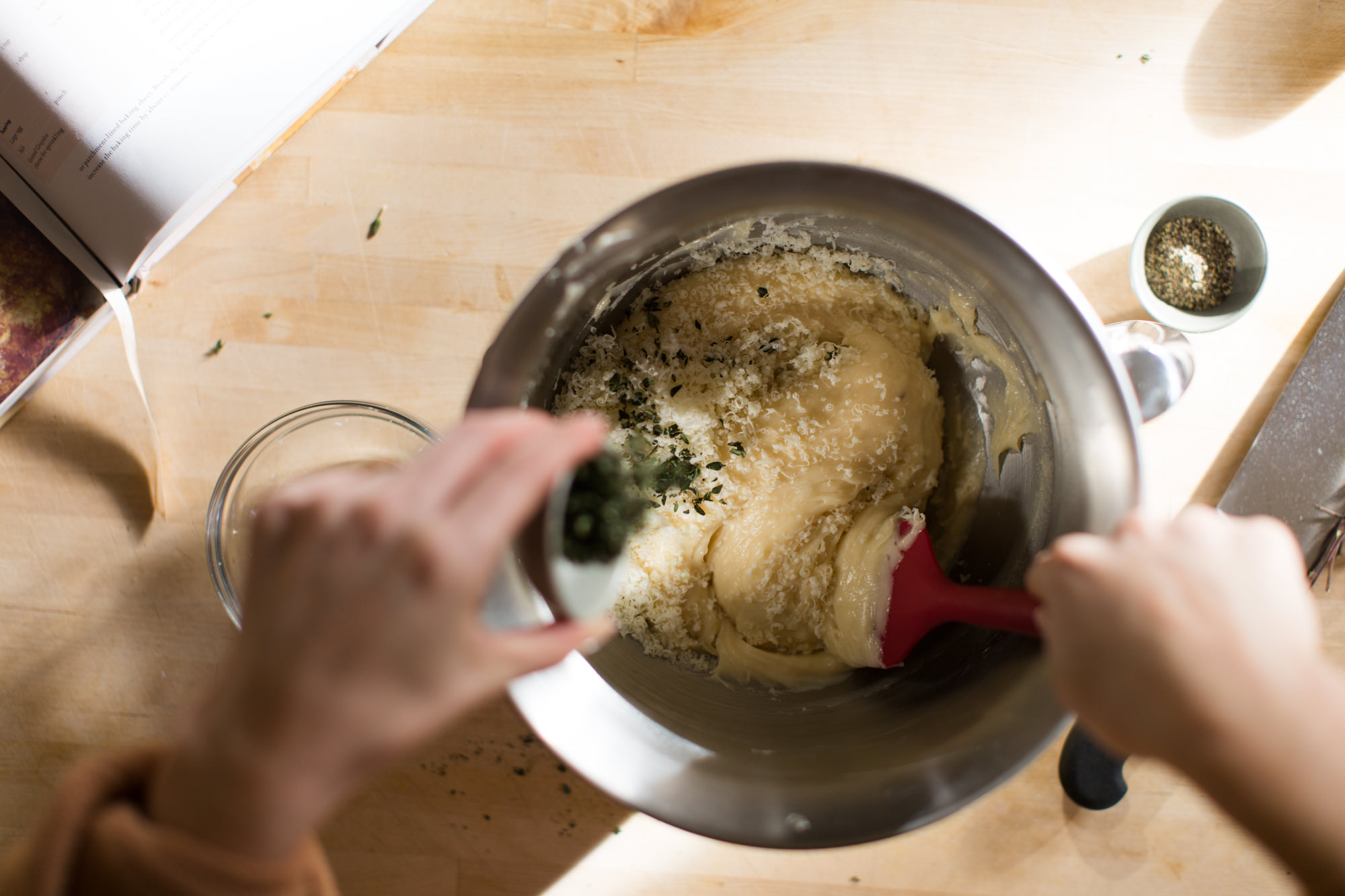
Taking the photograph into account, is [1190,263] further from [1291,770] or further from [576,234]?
[576,234]

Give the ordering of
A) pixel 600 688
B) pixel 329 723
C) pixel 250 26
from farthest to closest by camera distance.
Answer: pixel 250 26 → pixel 600 688 → pixel 329 723

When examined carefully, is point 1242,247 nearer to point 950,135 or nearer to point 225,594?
point 950,135

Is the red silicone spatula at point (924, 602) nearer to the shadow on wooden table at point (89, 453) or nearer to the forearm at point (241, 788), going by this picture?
the forearm at point (241, 788)

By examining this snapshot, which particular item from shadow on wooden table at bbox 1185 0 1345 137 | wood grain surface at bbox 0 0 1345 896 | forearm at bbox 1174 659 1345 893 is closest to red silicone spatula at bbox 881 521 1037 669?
forearm at bbox 1174 659 1345 893

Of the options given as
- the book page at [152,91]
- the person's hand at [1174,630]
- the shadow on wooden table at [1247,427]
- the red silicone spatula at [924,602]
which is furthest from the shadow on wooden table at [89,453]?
the shadow on wooden table at [1247,427]

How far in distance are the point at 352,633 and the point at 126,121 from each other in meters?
0.78

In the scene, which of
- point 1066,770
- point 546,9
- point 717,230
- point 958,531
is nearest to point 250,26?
point 546,9

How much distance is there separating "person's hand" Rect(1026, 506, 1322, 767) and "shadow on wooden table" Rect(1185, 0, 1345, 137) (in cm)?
64

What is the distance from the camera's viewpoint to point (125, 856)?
0.51 metres

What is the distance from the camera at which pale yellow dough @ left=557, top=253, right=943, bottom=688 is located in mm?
843

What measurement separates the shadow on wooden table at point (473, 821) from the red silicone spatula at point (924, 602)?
43 cm

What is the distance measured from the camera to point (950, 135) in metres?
0.94

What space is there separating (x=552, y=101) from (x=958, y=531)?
2.36ft

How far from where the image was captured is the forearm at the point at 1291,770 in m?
0.51
